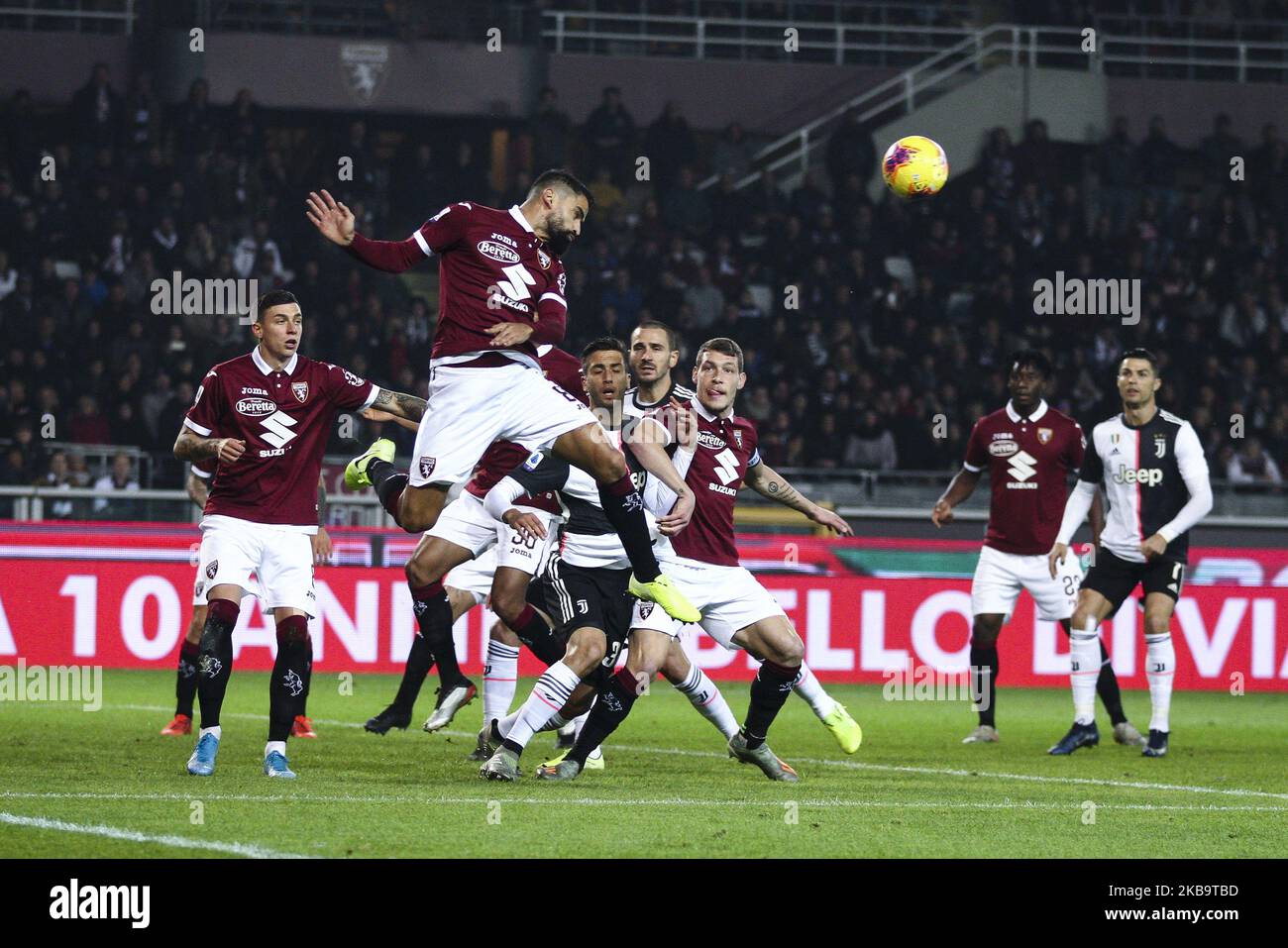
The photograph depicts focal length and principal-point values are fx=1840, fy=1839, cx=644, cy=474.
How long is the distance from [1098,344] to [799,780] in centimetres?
1330

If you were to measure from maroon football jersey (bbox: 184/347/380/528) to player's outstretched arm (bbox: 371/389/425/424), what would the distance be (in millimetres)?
159

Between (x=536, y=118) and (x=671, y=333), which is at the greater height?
(x=536, y=118)

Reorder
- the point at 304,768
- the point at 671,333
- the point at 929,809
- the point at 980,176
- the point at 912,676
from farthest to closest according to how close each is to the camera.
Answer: the point at 980,176 < the point at 912,676 < the point at 671,333 < the point at 304,768 < the point at 929,809

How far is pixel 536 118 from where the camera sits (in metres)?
21.1

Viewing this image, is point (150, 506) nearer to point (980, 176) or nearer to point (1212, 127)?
point (980, 176)

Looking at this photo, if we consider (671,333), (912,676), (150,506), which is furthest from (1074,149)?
(671,333)

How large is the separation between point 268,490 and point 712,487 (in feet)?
6.43

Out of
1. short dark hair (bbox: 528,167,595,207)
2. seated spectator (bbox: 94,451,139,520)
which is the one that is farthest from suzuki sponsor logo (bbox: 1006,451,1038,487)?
seated spectator (bbox: 94,451,139,520)

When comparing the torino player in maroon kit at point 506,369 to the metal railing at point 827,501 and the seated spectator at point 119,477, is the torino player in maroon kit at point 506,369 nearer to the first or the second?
the metal railing at point 827,501

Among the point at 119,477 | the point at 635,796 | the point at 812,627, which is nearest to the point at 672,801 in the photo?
the point at 635,796

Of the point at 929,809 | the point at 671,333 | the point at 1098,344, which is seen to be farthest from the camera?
the point at 1098,344

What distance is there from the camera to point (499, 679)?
8914 millimetres

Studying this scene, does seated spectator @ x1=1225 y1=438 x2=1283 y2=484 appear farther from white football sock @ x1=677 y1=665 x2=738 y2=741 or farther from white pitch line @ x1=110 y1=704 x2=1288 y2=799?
white football sock @ x1=677 y1=665 x2=738 y2=741

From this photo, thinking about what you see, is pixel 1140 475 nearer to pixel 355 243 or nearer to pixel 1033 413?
pixel 1033 413
